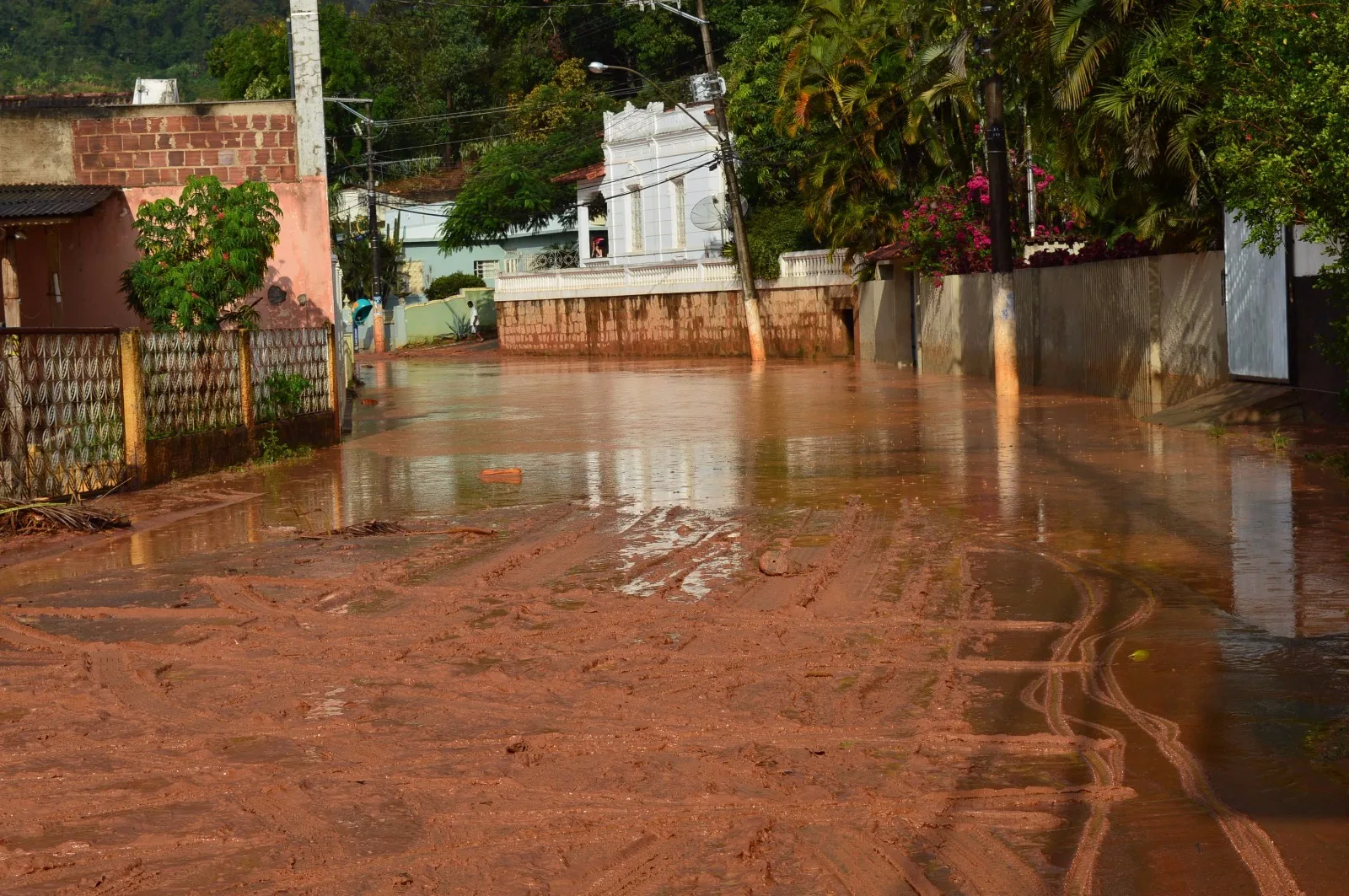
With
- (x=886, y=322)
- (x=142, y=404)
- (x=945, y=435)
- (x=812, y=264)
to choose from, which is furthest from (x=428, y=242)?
(x=142, y=404)

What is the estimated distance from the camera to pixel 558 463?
16.0 meters

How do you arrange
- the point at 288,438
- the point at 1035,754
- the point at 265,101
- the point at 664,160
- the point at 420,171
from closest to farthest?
the point at 1035,754
the point at 288,438
the point at 265,101
the point at 664,160
the point at 420,171

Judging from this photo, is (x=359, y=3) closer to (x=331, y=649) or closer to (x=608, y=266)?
(x=608, y=266)

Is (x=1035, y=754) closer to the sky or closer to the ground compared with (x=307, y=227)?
closer to the ground

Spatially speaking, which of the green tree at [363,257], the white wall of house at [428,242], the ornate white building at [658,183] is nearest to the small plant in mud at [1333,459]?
the ornate white building at [658,183]

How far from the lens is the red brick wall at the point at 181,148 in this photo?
20.7 metres

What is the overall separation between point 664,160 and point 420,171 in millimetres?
28414

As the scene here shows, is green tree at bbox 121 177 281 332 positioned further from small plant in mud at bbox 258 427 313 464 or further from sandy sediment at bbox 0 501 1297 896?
sandy sediment at bbox 0 501 1297 896

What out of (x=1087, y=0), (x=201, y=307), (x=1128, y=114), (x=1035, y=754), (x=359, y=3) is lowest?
(x=1035, y=754)

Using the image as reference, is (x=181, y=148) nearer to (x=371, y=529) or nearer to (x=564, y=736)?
(x=371, y=529)

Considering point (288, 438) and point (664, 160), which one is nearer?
point (288, 438)

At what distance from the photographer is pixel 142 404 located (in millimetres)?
14250

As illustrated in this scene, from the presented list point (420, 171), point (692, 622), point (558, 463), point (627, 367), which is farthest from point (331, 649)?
point (420, 171)

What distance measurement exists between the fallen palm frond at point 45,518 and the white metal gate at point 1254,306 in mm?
10797
